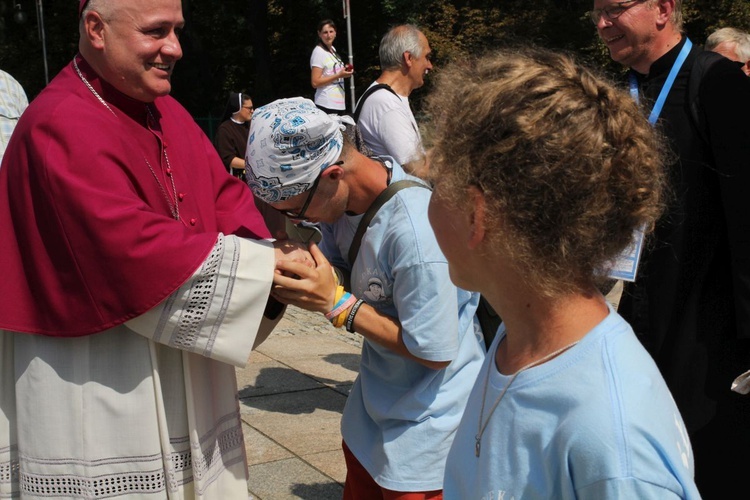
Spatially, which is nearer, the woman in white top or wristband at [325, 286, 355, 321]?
wristband at [325, 286, 355, 321]

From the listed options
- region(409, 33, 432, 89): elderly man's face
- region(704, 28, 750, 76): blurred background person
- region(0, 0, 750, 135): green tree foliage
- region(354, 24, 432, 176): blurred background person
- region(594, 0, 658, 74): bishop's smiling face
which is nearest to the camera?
region(594, 0, 658, 74): bishop's smiling face

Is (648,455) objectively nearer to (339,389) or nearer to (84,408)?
(84,408)

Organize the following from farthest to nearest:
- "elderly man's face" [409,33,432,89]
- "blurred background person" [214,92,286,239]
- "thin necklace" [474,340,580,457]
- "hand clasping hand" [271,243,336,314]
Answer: "blurred background person" [214,92,286,239] → "elderly man's face" [409,33,432,89] → "hand clasping hand" [271,243,336,314] → "thin necklace" [474,340,580,457]

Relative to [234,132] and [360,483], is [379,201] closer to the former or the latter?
[360,483]

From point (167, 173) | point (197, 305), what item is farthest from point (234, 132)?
point (197, 305)

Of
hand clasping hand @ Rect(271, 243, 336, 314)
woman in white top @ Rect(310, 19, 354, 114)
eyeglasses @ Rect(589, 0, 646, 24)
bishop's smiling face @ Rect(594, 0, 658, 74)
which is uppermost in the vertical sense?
eyeglasses @ Rect(589, 0, 646, 24)

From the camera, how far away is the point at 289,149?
2574mm

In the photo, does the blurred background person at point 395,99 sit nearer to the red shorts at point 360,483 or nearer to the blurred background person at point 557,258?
the red shorts at point 360,483

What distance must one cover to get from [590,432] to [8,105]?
3444mm

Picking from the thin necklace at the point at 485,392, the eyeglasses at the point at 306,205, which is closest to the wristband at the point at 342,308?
the eyeglasses at the point at 306,205

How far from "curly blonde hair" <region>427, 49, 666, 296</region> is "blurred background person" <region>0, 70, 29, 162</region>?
9.65 ft

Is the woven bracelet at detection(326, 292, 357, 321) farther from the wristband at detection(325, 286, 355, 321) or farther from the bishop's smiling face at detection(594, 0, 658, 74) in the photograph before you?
the bishop's smiling face at detection(594, 0, 658, 74)

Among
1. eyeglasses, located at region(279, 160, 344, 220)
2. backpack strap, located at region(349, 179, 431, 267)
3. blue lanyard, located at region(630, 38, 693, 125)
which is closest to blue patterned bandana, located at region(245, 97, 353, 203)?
eyeglasses, located at region(279, 160, 344, 220)

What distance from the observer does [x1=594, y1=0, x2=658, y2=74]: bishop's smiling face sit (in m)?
3.14
